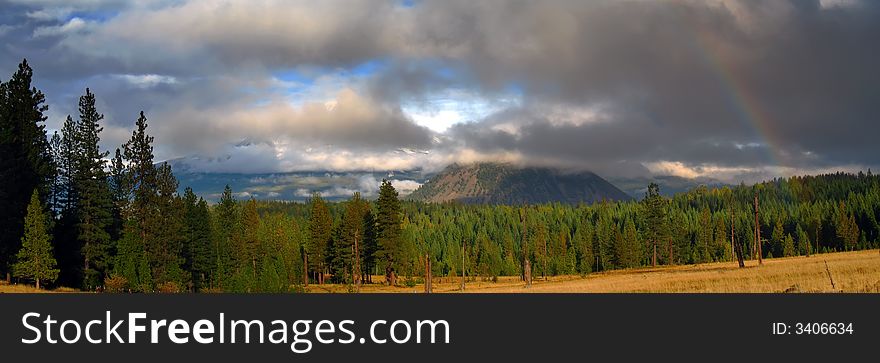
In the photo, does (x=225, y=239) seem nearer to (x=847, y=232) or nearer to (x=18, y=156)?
(x=18, y=156)

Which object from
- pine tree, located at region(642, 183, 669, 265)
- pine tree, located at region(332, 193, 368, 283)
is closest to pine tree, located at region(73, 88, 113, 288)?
pine tree, located at region(332, 193, 368, 283)

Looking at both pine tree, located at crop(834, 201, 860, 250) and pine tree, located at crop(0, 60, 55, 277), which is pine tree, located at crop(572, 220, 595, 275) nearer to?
pine tree, located at crop(834, 201, 860, 250)

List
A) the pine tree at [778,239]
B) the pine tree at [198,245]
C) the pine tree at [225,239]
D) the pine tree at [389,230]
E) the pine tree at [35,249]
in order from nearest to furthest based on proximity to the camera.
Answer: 1. the pine tree at [35,249]
2. the pine tree at [389,230]
3. the pine tree at [198,245]
4. the pine tree at [225,239]
5. the pine tree at [778,239]

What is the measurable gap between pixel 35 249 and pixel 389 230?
4794cm

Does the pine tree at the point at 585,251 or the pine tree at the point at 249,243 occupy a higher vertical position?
the pine tree at the point at 249,243

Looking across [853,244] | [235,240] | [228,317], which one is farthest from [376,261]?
[853,244]

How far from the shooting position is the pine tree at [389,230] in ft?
335

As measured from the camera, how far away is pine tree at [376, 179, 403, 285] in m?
102

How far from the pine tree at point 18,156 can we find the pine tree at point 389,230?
42.7m

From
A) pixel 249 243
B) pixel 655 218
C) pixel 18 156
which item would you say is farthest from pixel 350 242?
pixel 655 218

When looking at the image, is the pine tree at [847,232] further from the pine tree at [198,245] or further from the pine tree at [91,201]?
the pine tree at [91,201]

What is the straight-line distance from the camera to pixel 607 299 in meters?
27.5

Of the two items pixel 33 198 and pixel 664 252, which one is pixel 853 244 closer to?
pixel 664 252

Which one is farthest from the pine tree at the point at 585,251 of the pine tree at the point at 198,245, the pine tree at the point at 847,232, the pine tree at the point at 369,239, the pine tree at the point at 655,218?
the pine tree at the point at 198,245
